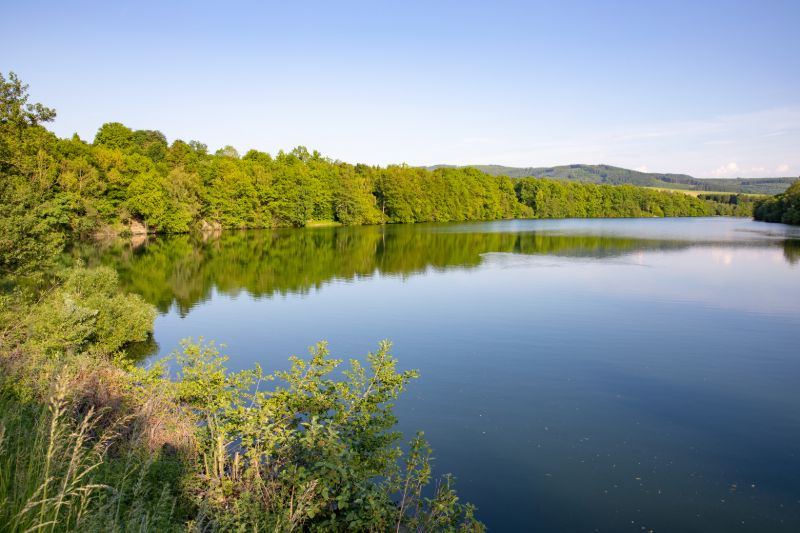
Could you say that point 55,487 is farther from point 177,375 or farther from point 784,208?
point 784,208

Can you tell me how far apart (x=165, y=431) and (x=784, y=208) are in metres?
130

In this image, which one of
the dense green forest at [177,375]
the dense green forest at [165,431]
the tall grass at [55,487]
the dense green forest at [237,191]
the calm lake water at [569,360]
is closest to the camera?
the tall grass at [55,487]

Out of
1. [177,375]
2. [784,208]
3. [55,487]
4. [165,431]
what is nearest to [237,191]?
[177,375]

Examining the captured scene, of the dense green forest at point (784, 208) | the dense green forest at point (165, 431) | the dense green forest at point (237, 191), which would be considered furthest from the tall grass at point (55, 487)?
the dense green forest at point (784, 208)

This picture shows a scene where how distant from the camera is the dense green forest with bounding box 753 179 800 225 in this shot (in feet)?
327

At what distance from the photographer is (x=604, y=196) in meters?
147

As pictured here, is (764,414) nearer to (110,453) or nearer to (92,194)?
(110,453)

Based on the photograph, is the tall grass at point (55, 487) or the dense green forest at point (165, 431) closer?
the tall grass at point (55, 487)

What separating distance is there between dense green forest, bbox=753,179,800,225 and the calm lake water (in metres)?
75.3

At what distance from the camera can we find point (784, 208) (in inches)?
4213

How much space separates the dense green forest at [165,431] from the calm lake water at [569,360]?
80.0 inches

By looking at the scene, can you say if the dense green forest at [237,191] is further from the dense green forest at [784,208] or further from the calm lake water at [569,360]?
the dense green forest at [784,208]

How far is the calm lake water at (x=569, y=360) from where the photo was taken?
994cm

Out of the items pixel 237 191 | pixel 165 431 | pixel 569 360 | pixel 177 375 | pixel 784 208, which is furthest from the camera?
pixel 784 208
